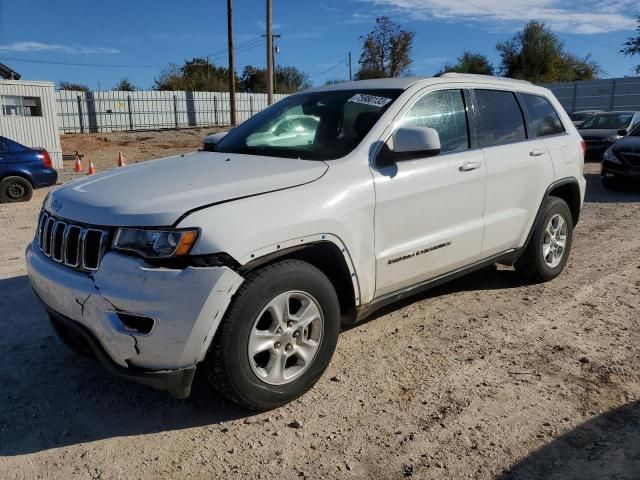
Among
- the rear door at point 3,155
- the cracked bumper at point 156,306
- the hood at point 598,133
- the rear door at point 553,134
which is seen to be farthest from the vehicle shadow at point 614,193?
the rear door at point 3,155

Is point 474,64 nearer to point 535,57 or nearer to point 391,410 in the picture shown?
point 535,57

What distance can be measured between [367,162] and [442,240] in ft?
2.84

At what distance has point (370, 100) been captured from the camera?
3.77 m

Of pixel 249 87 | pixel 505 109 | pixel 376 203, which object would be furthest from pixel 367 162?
pixel 249 87

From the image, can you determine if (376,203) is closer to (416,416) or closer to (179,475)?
(416,416)

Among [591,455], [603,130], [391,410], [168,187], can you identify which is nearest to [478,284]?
[391,410]

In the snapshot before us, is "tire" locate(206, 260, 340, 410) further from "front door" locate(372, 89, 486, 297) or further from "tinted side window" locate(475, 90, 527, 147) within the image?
"tinted side window" locate(475, 90, 527, 147)

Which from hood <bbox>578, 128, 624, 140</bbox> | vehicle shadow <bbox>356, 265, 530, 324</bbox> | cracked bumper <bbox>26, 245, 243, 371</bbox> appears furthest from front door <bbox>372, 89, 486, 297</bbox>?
hood <bbox>578, 128, 624, 140</bbox>

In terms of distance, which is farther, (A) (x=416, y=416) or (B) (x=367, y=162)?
(B) (x=367, y=162)

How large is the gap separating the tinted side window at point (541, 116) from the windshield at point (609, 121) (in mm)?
11337

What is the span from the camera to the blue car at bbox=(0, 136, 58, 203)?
10.5m

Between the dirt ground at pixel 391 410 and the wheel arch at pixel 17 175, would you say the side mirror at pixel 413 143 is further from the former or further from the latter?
the wheel arch at pixel 17 175

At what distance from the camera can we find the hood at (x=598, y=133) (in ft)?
47.5

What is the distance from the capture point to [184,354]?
261 centimetres
